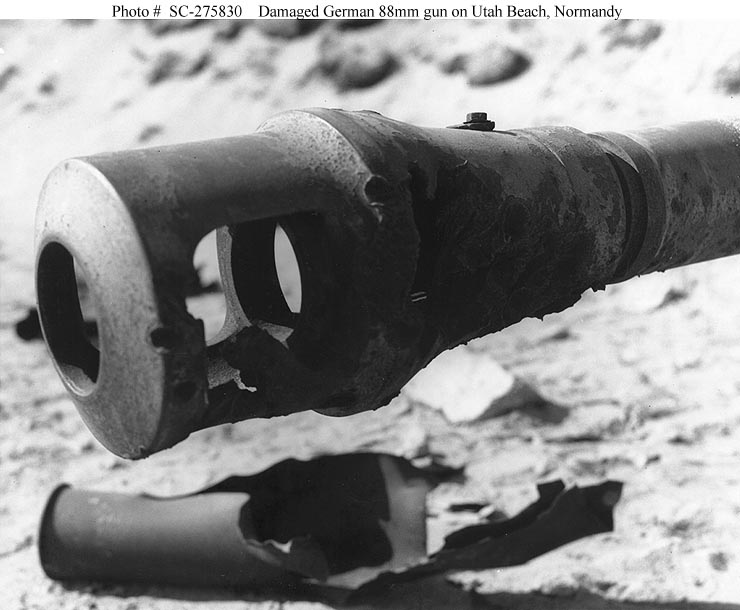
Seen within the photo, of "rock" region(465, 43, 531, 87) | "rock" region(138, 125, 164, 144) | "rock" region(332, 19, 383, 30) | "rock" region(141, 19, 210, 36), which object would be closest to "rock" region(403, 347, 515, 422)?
"rock" region(465, 43, 531, 87)

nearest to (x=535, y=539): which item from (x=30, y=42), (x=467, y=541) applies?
(x=467, y=541)

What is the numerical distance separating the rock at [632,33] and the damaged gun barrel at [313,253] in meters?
2.83

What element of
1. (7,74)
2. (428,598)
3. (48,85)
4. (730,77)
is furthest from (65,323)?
(7,74)

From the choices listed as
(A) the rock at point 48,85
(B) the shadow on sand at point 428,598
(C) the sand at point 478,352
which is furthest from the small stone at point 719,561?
(A) the rock at point 48,85

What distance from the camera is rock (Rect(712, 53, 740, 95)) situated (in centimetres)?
366

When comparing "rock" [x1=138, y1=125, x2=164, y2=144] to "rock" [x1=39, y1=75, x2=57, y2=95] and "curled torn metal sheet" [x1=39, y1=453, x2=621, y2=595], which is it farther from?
"curled torn metal sheet" [x1=39, y1=453, x2=621, y2=595]

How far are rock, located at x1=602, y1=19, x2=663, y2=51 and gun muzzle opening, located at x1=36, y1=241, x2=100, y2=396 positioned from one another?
11.4 ft

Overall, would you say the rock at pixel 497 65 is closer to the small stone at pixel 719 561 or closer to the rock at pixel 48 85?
the rock at pixel 48 85

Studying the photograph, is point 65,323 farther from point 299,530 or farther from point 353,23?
point 353,23

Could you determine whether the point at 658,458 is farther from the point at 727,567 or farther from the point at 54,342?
the point at 54,342

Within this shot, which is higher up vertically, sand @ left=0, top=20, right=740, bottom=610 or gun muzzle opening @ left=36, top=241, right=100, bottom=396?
gun muzzle opening @ left=36, top=241, right=100, bottom=396

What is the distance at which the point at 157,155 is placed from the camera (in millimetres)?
1135

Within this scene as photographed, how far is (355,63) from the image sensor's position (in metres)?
5.04

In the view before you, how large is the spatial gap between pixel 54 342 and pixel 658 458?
6.72ft
